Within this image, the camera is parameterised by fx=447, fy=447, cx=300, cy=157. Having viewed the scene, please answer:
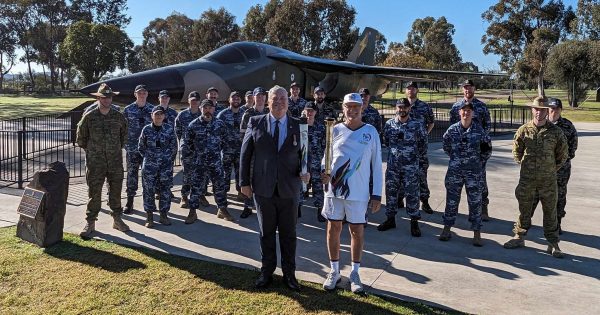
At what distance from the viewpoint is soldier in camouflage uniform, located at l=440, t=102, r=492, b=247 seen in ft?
18.1

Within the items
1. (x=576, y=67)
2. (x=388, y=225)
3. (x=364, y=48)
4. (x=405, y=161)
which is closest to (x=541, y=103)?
(x=405, y=161)

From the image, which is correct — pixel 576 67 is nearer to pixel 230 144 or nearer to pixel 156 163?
pixel 230 144

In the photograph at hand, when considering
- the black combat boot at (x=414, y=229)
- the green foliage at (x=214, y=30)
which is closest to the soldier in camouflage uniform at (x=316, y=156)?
the black combat boot at (x=414, y=229)

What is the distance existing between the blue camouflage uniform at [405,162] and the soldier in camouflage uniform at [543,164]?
4.12ft

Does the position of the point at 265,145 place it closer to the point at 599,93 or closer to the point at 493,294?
the point at 493,294

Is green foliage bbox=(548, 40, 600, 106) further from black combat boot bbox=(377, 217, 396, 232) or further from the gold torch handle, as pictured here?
the gold torch handle

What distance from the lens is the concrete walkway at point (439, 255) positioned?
Result: 4082mm

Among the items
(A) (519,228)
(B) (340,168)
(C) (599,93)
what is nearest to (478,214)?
(A) (519,228)

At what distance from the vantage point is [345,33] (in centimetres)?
4300

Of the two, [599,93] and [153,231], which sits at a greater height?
[599,93]

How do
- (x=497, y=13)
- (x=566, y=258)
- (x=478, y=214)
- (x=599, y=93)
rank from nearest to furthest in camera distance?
(x=566, y=258) < (x=478, y=214) < (x=599, y=93) < (x=497, y=13)

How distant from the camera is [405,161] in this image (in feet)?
19.7

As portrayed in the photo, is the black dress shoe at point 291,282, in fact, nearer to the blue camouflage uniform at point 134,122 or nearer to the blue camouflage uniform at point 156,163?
the blue camouflage uniform at point 156,163

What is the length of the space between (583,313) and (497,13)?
183 feet
